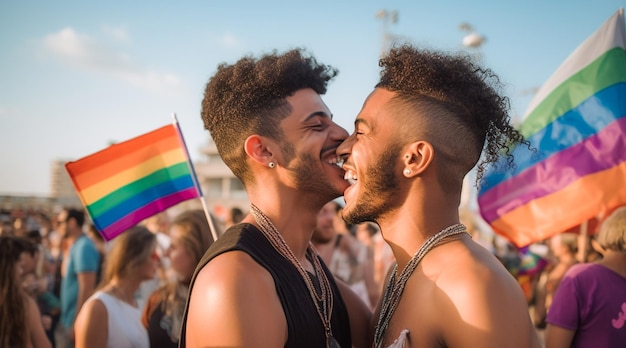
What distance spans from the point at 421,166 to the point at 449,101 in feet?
0.94

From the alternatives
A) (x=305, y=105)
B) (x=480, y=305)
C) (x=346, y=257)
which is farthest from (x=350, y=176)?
(x=346, y=257)

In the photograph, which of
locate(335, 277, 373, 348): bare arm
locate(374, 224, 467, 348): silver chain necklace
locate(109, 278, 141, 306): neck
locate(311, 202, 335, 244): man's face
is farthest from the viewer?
locate(311, 202, 335, 244): man's face

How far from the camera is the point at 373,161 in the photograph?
228 centimetres

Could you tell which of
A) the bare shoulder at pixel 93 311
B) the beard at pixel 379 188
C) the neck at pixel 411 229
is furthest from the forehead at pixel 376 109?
the bare shoulder at pixel 93 311

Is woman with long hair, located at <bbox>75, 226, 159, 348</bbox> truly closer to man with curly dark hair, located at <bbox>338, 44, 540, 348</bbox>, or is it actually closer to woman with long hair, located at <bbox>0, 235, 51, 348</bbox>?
woman with long hair, located at <bbox>0, 235, 51, 348</bbox>

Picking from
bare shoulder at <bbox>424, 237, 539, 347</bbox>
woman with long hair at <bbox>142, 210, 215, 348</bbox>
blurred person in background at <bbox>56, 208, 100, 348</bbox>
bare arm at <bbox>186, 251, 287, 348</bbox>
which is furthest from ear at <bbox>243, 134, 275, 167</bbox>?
blurred person in background at <bbox>56, 208, 100, 348</bbox>

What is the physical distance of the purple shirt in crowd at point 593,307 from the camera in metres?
3.58

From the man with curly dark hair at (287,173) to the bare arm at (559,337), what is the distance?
1676 mm

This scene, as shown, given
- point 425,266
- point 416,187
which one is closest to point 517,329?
point 425,266

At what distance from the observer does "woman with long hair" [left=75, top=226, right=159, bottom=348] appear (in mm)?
3828

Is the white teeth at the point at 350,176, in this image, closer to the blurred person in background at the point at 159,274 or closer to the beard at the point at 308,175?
the beard at the point at 308,175

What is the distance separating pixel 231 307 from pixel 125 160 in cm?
293

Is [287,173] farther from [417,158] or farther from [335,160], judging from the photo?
[417,158]

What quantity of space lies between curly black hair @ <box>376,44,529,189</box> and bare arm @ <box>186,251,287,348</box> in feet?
2.71
